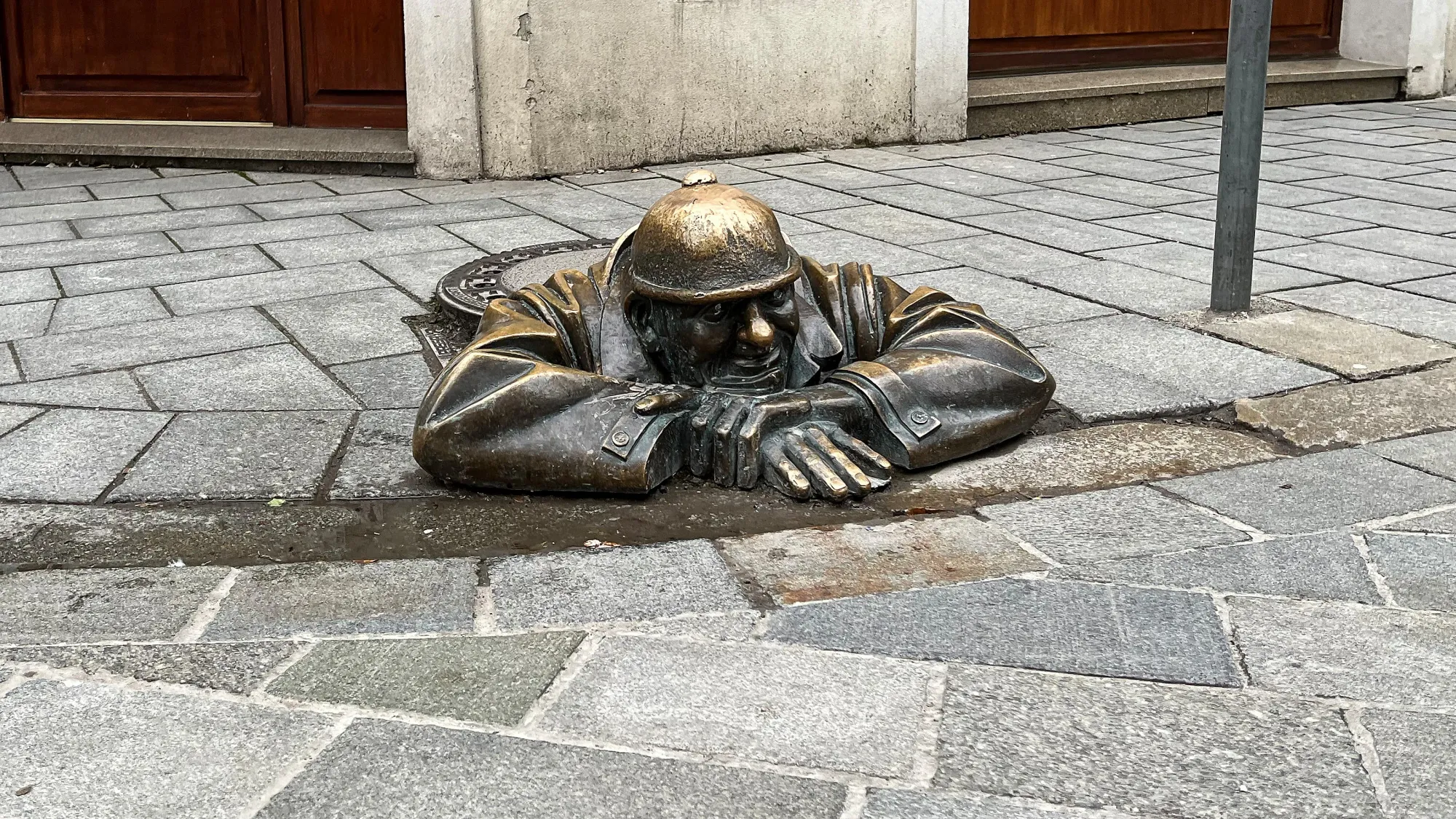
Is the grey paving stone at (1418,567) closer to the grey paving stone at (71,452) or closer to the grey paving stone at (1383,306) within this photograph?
the grey paving stone at (1383,306)

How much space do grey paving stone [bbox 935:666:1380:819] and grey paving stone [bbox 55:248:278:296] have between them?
379cm

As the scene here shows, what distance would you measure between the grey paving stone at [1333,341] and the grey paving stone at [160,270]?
3.33 meters

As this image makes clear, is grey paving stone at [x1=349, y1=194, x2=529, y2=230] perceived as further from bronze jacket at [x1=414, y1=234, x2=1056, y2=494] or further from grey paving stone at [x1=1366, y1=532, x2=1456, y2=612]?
grey paving stone at [x1=1366, y1=532, x2=1456, y2=612]

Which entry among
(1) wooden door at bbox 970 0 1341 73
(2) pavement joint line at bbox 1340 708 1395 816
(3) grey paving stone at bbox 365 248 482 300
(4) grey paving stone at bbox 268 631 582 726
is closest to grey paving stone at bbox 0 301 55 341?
(3) grey paving stone at bbox 365 248 482 300

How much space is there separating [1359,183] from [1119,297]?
104 inches

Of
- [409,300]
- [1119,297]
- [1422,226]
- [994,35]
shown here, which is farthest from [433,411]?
[994,35]

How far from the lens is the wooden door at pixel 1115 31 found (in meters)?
8.91

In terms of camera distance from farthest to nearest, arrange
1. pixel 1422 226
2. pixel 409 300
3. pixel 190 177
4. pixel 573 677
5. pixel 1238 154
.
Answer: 1. pixel 190 177
2. pixel 1422 226
3. pixel 409 300
4. pixel 1238 154
5. pixel 573 677

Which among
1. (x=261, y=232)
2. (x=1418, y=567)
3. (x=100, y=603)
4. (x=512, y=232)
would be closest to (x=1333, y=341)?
(x=1418, y=567)

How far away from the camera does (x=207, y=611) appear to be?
8.32ft

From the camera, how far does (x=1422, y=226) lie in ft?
18.7

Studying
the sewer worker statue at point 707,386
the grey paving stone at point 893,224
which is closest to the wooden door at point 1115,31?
the grey paving stone at point 893,224

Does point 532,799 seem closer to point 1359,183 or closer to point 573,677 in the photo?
point 573,677

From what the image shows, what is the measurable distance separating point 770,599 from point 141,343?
8.42 feet
